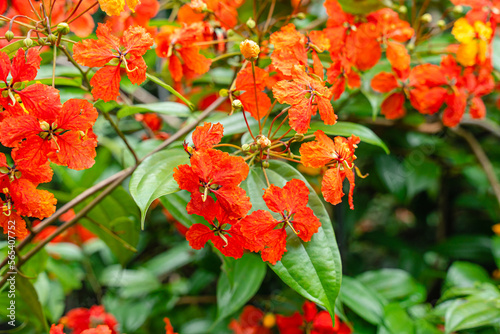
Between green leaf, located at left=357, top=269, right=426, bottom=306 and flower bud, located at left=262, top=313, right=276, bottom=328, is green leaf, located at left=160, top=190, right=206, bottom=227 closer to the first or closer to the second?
flower bud, located at left=262, top=313, right=276, bottom=328

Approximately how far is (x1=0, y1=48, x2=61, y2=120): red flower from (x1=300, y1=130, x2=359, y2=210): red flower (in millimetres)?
373

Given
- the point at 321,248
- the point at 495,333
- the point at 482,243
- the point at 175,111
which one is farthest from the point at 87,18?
the point at 482,243

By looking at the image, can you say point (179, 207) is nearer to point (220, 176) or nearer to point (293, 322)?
point (220, 176)

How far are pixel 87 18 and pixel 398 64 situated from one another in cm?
78

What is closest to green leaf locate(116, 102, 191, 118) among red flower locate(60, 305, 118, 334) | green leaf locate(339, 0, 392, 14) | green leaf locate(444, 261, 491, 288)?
green leaf locate(339, 0, 392, 14)

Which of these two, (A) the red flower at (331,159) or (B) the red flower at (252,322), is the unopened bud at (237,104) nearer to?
(A) the red flower at (331,159)

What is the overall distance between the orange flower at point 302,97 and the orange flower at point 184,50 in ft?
0.79

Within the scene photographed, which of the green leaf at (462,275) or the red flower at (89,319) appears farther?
the green leaf at (462,275)

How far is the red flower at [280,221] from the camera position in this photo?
1.96 ft

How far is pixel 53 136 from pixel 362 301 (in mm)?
756

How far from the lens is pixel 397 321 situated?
0.94 metres

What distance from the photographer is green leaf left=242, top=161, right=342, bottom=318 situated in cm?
60

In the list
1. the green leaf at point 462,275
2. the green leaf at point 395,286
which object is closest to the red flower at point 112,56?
the green leaf at point 395,286

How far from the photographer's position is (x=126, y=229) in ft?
3.34
